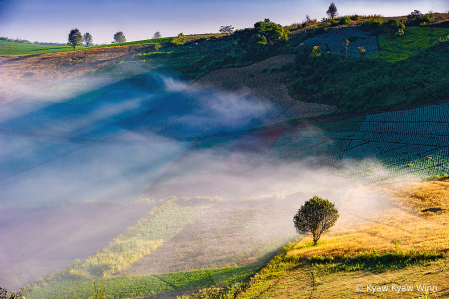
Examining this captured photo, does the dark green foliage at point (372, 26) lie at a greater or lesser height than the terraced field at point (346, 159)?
greater

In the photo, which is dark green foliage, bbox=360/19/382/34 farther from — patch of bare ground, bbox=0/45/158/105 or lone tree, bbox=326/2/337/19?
patch of bare ground, bbox=0/45/158/105

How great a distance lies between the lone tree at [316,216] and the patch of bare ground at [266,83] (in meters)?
26.3

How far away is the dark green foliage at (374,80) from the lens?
35312mm

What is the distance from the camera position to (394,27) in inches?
1937

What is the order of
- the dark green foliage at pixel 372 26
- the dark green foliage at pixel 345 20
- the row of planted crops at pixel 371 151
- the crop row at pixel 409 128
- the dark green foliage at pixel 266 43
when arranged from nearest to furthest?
the row of planted crops at pixel 371 151 < the crop row at pixel 409 128 < the dark green foliage at pixel 372 26 < the dark green foliage at pixel 266 43 < the dark green foliage at pixel 345 20

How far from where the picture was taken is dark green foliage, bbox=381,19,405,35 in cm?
4906

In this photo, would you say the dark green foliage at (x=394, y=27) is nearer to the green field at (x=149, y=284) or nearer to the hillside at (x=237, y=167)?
the hillside at (x=237, y=167)

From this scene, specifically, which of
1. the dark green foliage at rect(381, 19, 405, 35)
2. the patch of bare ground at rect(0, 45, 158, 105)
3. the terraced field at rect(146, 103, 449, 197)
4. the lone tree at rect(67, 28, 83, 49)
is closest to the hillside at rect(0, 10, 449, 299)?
the terraced field at rect(146, 103, 449, 197)

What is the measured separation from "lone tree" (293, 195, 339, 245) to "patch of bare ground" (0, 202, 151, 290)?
14.1 metres

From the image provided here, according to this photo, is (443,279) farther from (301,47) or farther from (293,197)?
(301,47)

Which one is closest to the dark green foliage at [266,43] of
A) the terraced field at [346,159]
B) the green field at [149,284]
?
the terraced field at [346,159]

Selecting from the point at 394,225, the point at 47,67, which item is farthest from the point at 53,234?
the point at 47,67

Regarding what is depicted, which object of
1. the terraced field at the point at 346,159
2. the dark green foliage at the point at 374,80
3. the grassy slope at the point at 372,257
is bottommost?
the grassy slope at the point at 372,257

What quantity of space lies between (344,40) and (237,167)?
37948 mm
